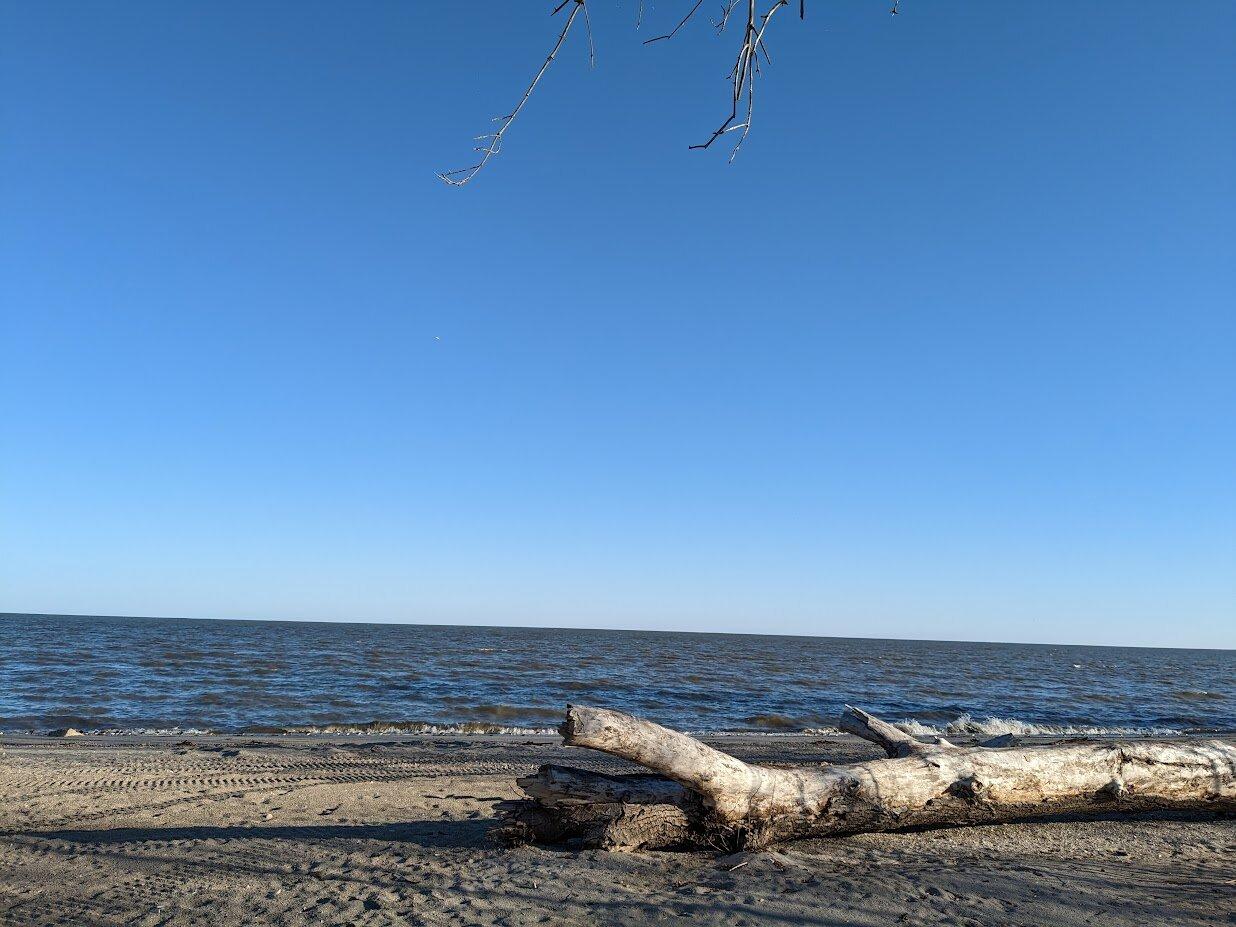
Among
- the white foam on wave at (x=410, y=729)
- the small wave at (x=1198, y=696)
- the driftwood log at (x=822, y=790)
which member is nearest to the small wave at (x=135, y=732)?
the white foam on wave at (x=410, y=729)

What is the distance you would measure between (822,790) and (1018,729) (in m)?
14.0

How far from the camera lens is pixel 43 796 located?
662 cm

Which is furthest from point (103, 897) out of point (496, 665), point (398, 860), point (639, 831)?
point (496, 665)

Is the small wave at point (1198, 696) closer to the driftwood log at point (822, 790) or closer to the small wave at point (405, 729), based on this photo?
the small wave at point (405, 729)

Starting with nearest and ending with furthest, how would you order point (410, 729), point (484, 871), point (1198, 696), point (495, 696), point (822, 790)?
point (484, 871)
point (822, 790)
point (410, 729)
point (495, 696)
point (1198, 696)

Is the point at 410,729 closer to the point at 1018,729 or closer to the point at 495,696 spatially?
the point at 495,696

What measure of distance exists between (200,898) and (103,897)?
1.89 feet

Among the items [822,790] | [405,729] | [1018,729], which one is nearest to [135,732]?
[405,729]

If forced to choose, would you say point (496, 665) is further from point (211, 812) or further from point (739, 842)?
point (739, 842)

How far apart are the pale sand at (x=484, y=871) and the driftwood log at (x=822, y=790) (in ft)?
0.52

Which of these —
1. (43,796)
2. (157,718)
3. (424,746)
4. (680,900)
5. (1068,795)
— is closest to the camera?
(680,900)

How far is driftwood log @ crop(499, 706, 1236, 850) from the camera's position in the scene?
15.3 ft

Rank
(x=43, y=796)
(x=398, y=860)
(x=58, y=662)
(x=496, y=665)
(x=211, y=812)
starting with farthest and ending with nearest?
1. (x=496, y=665)
2. (x=58, y=662)
3. (x=43, y=796)
4. (x=211, y=812)
5. (x=398, y=860)

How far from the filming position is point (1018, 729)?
643 inches
